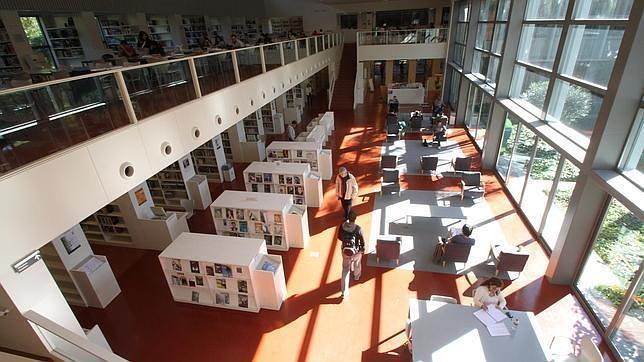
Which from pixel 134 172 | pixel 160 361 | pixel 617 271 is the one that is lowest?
pixel 160 361

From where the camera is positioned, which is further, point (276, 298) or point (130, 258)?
point (130, 258)

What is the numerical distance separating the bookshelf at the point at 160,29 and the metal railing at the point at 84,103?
23.4ft

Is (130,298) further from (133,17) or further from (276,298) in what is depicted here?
(133,17)

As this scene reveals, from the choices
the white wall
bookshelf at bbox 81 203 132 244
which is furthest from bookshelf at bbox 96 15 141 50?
the white wall

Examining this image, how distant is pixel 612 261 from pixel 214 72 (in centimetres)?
830

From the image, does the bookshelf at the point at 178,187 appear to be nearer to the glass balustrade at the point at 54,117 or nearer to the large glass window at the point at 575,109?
the glass balustrade at the point at 54,117

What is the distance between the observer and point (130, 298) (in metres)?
5.86

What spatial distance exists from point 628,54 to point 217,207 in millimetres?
6984

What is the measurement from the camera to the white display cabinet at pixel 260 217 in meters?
6.45

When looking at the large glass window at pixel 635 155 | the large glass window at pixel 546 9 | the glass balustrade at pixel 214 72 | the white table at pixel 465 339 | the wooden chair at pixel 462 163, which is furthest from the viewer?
the wooden chair at pixel 462 163

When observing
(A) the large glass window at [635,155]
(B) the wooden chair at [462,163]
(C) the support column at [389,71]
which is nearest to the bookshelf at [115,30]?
(B) the wooden chair at [462,163]

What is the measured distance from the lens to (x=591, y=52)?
17.1 ft

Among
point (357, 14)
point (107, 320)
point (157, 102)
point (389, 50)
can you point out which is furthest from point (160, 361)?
point (357, 14)

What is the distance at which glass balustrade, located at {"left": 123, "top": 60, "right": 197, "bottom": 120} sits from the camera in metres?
5.38
